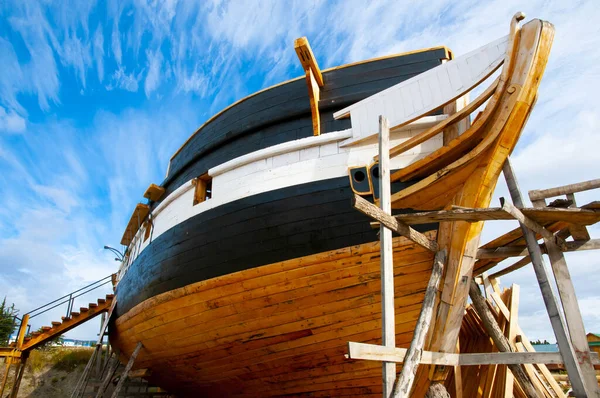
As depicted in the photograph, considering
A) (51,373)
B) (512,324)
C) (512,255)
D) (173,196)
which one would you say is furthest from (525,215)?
(51,373)

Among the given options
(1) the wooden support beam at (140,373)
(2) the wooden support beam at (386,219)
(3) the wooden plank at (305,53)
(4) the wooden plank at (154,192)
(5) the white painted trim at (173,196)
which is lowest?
(1) the wooden support beam at (140,373)

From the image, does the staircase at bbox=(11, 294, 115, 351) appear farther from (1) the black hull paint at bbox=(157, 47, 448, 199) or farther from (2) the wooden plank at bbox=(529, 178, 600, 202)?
(2) the wooden plank at bbox=(529, 178, 600, 202)

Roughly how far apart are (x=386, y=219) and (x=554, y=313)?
4.69 ft

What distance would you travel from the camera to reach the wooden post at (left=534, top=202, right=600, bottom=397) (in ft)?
9.66

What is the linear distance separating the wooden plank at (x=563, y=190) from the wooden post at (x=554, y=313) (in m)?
0.12

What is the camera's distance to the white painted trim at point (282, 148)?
15.8 ft

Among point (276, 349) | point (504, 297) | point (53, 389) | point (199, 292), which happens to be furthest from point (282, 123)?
point (53, 389)

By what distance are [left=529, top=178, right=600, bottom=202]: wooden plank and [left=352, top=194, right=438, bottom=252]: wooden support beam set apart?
969 millimetres

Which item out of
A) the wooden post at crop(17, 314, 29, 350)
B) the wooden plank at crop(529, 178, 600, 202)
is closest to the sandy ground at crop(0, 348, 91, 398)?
the wooden post at crop(17, 314, 29, 350)

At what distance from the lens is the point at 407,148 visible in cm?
425

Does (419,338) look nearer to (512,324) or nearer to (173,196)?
(512,324)

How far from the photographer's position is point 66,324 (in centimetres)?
982

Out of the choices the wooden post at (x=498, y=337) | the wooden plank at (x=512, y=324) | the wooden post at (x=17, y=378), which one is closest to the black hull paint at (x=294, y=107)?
the wooden post at (x=498, y=337)

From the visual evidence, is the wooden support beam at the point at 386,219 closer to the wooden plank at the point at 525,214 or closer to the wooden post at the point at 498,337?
the wooden plank at the point at 525,214
